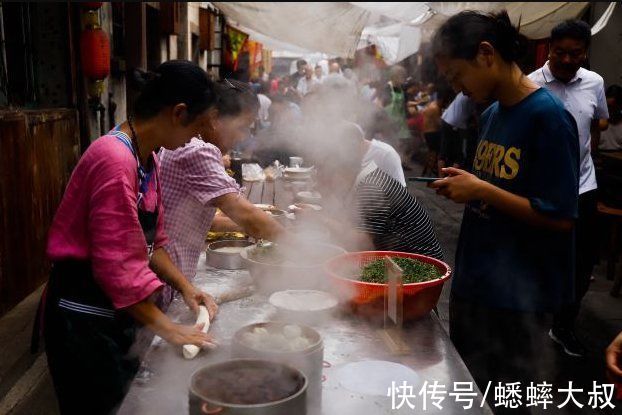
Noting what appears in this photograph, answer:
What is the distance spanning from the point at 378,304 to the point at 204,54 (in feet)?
56.1

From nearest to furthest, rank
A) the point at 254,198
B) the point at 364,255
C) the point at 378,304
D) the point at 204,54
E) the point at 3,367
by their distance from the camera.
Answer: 1. the point at 378,304
2. the point at 364,255
3. the point at 3,367
4. the point at 254,198
5. the point at 204,54

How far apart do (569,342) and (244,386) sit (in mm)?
4448

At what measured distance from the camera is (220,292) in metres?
3.18

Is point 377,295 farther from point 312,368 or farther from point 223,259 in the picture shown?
point 223,259

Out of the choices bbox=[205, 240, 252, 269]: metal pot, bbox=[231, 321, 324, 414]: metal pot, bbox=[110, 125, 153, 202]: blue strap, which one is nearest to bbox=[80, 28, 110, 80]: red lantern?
bbox=[205, 240, 252, 269]: metal pot

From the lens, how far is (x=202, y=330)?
96.3 inches

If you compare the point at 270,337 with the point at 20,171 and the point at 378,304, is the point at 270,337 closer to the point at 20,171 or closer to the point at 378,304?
the point at 378,304

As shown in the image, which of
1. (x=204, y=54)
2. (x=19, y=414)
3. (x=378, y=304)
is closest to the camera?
(x=378, y=304)

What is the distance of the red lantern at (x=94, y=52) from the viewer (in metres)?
6.83

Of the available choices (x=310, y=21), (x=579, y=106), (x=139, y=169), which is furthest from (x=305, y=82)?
(x=139, y=169)

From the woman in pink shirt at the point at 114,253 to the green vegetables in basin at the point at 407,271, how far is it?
77cm

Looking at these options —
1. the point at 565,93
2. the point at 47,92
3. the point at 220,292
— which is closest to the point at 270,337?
the point at 220,292

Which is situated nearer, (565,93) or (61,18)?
(565,93)

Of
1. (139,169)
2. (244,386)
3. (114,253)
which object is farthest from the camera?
(139,169)
